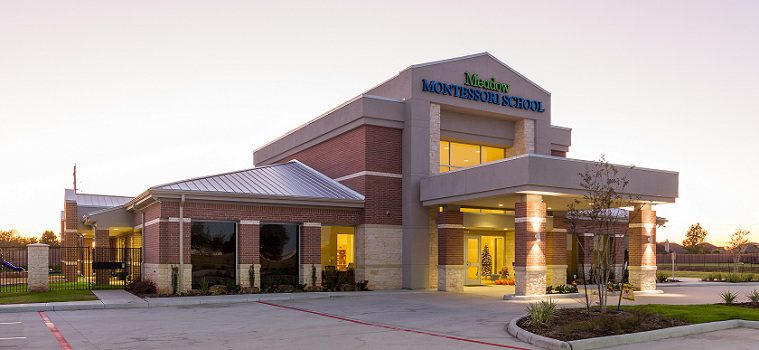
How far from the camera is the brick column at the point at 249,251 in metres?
27.4

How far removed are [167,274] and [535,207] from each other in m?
14.9

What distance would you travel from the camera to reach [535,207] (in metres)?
25.2

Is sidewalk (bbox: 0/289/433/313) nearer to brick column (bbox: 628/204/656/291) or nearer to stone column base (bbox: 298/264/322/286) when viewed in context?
stone column base (bbox: 298/264/322/286)

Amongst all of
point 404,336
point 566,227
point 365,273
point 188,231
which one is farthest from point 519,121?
point 404,336

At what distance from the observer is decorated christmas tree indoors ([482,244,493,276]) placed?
34.1 meters

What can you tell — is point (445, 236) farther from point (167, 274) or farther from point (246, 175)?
point (167, 274)

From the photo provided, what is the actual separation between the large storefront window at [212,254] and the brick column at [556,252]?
16.2 meters

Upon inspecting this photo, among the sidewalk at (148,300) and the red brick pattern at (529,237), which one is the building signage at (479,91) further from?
the sidewalk at (148,300)

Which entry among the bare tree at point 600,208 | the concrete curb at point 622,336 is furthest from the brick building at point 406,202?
the concrete curb at point 622,336

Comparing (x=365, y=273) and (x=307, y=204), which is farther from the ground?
(x=307, y=204)

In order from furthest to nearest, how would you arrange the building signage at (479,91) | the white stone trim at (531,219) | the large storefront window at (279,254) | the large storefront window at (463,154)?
the large storefront window at (463,154) → the building signage at (479,91) → the large storefront window at (279,254) → the white stone trim at (531,219)

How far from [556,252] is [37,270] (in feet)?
81.2

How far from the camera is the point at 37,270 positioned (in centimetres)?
2773

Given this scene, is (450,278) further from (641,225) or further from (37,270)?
(37,270)
